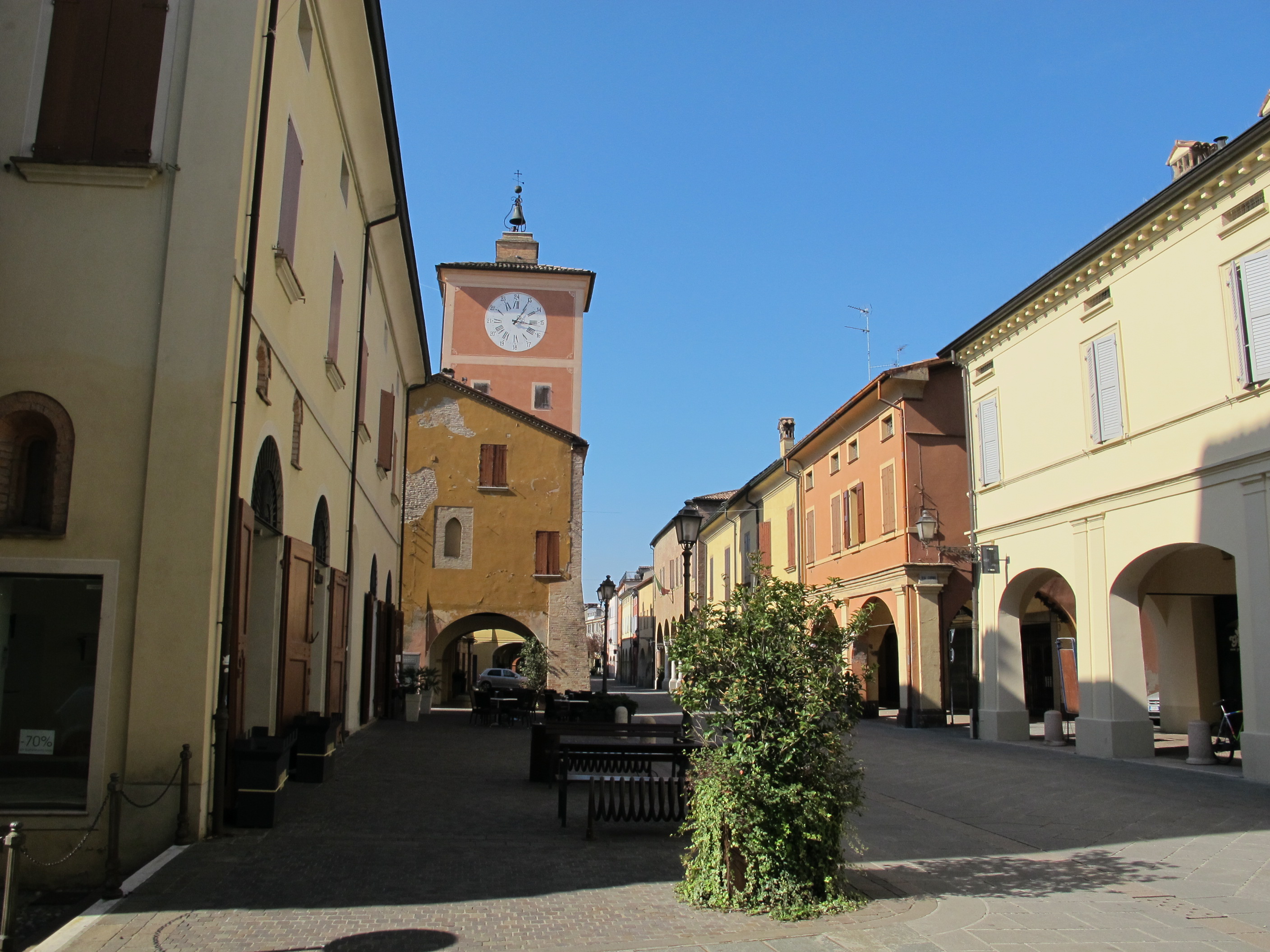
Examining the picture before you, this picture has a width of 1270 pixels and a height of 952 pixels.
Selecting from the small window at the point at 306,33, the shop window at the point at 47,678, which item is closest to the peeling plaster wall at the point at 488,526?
the small window at the point at 306,33

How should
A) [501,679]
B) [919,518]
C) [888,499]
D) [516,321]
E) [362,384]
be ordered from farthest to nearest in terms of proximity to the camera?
[516,321] < [501,679] < [888,499] < [919,518] < [362,384]

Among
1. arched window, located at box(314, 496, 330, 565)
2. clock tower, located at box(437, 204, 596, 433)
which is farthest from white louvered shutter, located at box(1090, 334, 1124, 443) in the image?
clock tower, located at box(437, 204, 596, 433)

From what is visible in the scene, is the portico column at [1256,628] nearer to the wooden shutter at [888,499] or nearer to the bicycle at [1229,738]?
the bicycle at [1229,738]

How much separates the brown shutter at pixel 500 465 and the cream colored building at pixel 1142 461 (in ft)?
37.9

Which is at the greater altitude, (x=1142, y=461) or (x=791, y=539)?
(x=791, y=539)

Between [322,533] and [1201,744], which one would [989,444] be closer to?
[1201,744]

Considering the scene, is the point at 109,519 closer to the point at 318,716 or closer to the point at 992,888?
the point at 318,716

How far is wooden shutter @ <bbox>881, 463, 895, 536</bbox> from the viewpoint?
22656 mm

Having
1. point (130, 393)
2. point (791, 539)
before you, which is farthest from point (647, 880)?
point (791, 539)

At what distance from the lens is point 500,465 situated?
26.5m

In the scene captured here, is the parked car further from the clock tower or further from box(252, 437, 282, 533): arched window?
box(252, 437, 282, 533): arched window

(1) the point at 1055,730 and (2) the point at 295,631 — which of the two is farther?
(1) the point at 1055,730

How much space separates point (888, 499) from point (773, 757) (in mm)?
17950

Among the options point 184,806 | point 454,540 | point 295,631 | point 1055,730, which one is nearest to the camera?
point 184,806
